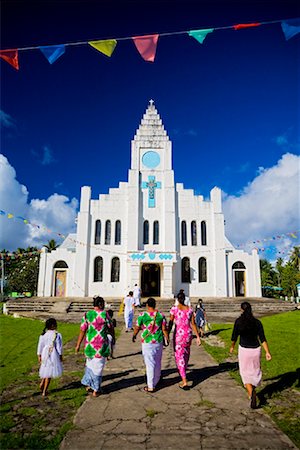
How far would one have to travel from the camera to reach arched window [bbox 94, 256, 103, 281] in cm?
2536

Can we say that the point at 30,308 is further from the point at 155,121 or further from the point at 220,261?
the point at 155,121

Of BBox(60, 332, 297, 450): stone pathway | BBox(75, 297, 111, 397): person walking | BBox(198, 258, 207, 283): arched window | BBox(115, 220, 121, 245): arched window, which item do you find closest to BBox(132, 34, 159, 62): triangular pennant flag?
BBox(75, 297, 111, 397): person walking

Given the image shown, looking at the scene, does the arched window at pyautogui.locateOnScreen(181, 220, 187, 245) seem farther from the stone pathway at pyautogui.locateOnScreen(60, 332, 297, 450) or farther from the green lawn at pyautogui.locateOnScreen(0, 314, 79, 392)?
the stone pathway at pyautogui.locateOnScreen(60, 332, 297, 450)

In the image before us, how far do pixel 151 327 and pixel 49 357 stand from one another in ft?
6.16

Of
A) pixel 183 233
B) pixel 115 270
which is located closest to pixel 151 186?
pixel 183 233

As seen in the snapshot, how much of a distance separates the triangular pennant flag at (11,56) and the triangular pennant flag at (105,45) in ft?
6.05

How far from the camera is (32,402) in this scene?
4828 millimetres

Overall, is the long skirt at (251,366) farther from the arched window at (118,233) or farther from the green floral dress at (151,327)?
the arched window at (118,233)

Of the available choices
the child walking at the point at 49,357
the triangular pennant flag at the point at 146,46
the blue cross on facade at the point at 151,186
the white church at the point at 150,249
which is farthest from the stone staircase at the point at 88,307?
the triangular pennant flag at the point at 146,46

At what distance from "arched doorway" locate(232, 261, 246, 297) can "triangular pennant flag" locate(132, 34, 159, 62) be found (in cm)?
2194

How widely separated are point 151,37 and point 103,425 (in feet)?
24.5

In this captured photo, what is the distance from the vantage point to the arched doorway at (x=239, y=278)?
25.8m

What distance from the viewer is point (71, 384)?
5.75 m

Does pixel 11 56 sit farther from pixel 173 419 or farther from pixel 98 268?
pixel 98 268
